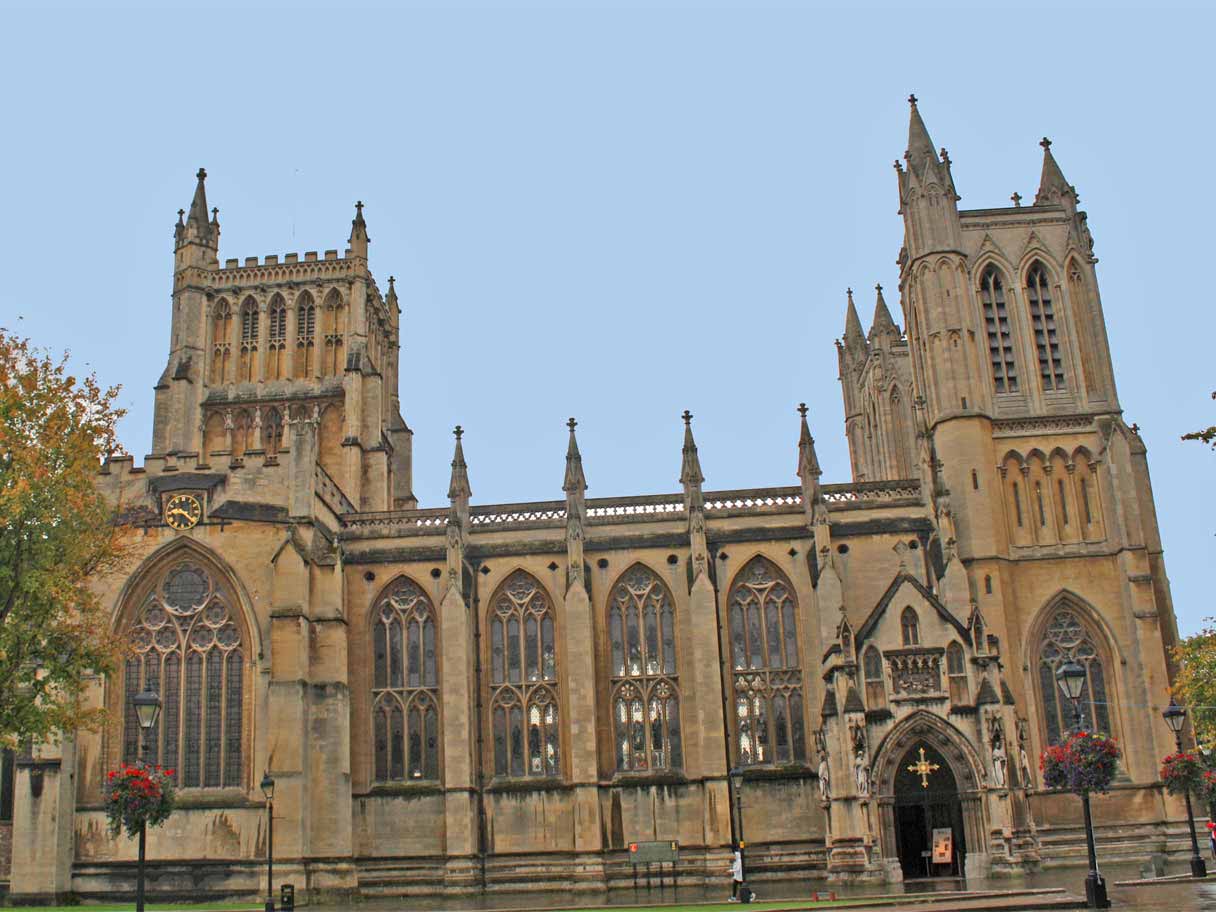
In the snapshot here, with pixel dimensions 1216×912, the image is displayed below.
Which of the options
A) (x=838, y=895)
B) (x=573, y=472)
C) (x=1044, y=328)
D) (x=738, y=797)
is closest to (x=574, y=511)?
(x=573, y=472)

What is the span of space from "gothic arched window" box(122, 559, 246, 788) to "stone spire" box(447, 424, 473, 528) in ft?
27.9

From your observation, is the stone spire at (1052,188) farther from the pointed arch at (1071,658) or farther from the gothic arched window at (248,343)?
the gothic arched window at (248,343)

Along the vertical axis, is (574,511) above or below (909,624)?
above

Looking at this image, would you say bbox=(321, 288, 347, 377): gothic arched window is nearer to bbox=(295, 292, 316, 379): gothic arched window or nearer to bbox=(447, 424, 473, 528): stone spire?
bbox=(295, 292, 316, 379): gothic arched window

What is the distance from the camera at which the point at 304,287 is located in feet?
201

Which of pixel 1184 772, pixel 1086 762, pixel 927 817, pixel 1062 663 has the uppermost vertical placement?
pixel 1062 663

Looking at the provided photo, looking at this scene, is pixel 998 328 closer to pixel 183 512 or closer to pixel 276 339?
pixel 183 512

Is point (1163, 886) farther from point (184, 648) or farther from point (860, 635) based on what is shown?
point (184, 648)

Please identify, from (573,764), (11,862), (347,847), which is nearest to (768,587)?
(573,764)

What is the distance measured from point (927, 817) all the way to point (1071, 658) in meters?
8.81

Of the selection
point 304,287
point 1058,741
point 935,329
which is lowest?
point 1058,741

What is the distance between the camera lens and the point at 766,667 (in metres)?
44.4

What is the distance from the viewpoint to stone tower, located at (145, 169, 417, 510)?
190 feet

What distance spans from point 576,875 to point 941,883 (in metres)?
12.2
